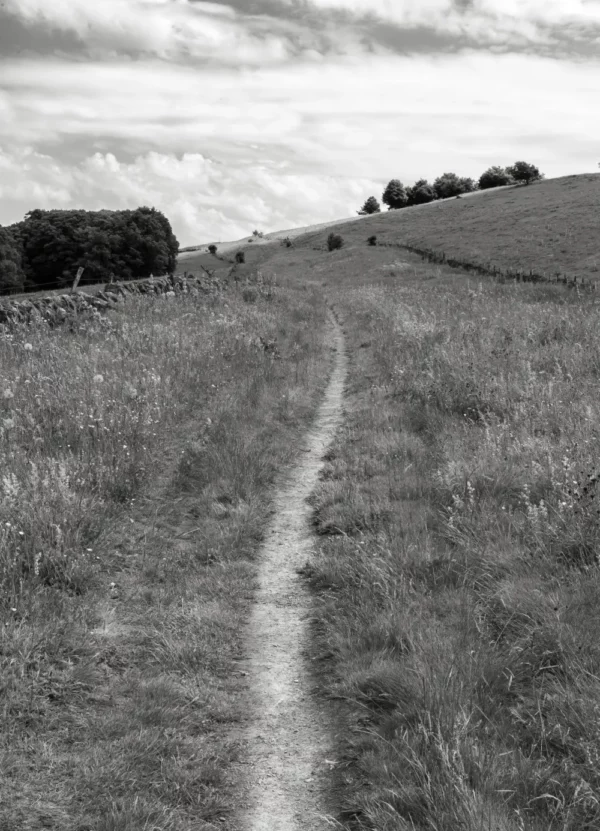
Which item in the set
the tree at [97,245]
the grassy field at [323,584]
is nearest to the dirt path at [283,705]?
the grassy field at [323,584]

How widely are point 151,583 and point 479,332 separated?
34.9 feet

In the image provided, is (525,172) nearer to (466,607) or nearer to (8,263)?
(8,263)

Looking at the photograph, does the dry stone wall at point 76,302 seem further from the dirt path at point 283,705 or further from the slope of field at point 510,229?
the slope of field at point 510,229

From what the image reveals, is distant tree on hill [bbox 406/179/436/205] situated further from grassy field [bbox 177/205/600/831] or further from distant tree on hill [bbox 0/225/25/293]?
grassy field [bbox 177/205/600/831]

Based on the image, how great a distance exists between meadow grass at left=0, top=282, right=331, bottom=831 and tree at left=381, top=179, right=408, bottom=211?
400ft

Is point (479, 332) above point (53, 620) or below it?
above

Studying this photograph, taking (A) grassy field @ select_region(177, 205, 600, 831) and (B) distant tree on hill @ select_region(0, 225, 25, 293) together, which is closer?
(A) grassy field @ select_region(177, 205, 600, 831)

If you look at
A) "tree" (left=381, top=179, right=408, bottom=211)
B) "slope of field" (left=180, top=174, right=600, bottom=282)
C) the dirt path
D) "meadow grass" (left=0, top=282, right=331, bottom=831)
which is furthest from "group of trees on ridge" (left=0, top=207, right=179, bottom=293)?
the dirt path

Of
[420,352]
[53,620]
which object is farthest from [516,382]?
[53,620]

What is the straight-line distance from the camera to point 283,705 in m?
4.21

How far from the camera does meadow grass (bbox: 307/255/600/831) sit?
3.18 m

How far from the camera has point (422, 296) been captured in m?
26.2

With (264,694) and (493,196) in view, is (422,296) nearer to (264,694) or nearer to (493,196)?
(264,694)

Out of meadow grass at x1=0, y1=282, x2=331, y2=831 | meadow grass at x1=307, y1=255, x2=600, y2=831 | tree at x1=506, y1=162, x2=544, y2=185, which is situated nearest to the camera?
meadow grass at x1=307, y1=255, x2=600, y2=831
